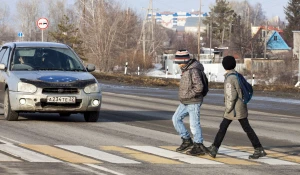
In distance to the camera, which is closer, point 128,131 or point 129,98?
point 128,131

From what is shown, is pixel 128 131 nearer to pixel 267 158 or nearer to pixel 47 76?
pixel 47 76

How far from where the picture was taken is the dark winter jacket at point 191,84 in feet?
38.4

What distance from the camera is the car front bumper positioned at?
1576cm

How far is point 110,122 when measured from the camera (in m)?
17.0

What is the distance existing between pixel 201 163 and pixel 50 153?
2194 millimetres

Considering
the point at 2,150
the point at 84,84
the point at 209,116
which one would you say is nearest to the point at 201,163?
the point at 2,150

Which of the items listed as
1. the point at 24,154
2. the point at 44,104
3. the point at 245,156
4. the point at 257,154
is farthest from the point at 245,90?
the point at 44,104

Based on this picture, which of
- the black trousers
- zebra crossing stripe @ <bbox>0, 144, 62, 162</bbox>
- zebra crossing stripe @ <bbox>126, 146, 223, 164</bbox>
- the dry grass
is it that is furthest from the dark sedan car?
the dry grass

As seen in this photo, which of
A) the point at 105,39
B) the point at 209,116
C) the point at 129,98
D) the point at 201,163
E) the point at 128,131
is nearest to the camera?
the point at 201,163

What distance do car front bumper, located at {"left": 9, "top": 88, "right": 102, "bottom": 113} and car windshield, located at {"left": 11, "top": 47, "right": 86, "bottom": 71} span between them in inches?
40.2

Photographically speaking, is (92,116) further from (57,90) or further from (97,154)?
(97,154)

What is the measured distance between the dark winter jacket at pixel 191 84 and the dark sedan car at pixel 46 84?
456 centimetres

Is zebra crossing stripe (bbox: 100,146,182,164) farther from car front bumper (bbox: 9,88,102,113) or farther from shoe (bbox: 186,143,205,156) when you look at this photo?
car front bumper (bbox: 9,88,102,113)

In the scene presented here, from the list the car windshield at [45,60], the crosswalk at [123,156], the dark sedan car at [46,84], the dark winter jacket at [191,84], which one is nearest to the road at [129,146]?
the crosswalk at [123,156]
